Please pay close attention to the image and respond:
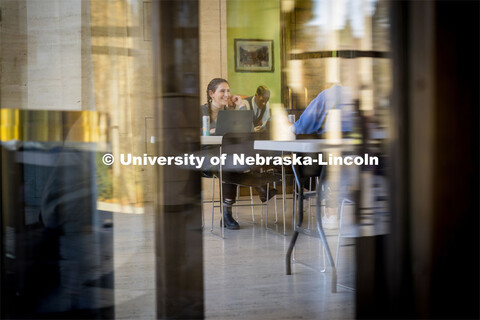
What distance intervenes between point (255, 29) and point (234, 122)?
1.42 feet

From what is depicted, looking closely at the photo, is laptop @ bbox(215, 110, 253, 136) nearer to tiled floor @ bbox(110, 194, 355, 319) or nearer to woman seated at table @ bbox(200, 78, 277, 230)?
woman seated at table @ bbox(200, 78, 277, 230)

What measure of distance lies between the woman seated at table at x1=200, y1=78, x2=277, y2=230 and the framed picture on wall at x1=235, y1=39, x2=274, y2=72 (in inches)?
6.6

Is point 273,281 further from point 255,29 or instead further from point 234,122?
point 255,29

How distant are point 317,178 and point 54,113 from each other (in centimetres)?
114

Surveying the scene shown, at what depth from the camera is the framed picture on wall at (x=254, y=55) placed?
2.16m

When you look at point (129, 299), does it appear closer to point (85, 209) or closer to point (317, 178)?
point (85, 209)

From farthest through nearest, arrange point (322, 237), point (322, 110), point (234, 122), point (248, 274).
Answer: point (248, 274) < point (322, 237) < point (234, 122) < point (322, 110)

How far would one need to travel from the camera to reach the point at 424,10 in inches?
39.9

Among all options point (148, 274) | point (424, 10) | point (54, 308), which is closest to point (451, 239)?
point (424, 10)

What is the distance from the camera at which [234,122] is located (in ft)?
7.15

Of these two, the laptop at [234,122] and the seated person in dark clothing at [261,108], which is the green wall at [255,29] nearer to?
the seated person in dark clothing at [261,108]

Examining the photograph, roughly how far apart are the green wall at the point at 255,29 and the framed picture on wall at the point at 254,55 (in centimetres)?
2

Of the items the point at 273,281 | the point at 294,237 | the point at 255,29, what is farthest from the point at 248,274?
the point at 255,29

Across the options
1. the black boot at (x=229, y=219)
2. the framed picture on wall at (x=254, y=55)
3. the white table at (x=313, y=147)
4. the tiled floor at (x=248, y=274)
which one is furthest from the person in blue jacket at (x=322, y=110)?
the black boot at (x=229, y=219)
